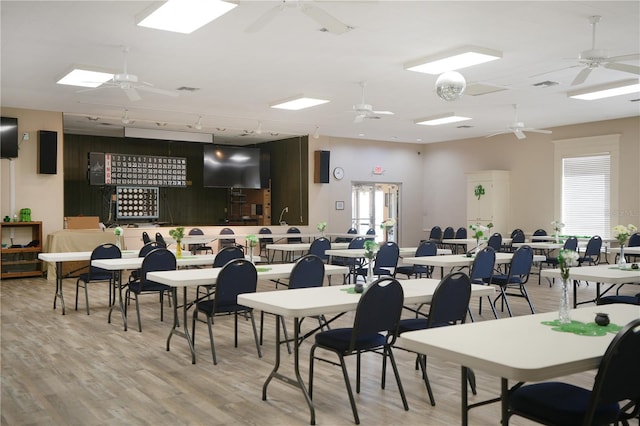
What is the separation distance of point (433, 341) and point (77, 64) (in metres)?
6.56

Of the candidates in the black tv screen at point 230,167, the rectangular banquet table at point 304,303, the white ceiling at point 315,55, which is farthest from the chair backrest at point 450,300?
the black tv screen at point 230,167

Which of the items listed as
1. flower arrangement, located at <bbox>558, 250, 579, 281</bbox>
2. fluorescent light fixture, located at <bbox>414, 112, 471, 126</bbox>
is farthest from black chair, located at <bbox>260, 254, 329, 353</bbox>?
fluorescent light fixture, located at <bbox>414, 112, 471, 126</bbox>

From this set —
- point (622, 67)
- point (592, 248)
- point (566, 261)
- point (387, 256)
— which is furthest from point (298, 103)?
point (566, 261)

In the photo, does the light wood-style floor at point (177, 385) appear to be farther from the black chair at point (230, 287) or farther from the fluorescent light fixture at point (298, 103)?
the fluorescent light fixture at point (298, 103)

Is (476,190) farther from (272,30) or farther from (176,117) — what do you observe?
(272,30)

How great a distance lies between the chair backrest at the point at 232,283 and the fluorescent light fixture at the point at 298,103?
524cm

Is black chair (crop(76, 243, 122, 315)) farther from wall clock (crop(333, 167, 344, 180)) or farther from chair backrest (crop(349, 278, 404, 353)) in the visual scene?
wall clock (crop(333, 167, 344, 180))

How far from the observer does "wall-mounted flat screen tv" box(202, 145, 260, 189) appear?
49.7 ft

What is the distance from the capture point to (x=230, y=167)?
15.4 metres

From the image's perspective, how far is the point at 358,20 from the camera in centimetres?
588

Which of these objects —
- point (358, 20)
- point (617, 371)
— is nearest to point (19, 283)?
point (358, 20)

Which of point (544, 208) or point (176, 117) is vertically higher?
point (176, 117)

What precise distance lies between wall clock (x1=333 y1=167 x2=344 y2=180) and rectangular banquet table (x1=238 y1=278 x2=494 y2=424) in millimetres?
11168

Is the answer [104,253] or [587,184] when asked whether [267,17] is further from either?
[587,184]
